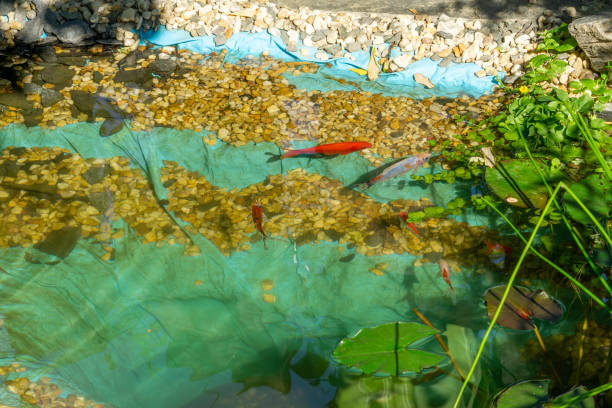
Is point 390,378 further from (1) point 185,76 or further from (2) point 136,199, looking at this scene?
(1) point 185,76

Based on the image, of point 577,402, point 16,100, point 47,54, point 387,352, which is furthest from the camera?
point 47,54

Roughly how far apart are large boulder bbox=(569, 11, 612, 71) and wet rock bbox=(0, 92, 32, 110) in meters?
3.39

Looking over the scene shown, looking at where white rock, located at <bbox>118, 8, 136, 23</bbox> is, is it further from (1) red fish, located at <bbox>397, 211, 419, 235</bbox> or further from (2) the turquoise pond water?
(1) red fish, located at <bbox>397, 211, 419, 235</bbox>

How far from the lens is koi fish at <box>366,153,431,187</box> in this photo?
8.59 ft

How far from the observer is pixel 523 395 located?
146 centimetres

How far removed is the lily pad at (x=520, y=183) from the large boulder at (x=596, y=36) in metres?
1.24

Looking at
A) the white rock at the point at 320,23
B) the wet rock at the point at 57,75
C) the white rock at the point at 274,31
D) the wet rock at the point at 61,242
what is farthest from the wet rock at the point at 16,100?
the white rock at the point at 320,23

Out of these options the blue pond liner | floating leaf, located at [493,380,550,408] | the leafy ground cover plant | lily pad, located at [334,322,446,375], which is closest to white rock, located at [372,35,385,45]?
the blue pond liner

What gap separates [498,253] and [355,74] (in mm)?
1842

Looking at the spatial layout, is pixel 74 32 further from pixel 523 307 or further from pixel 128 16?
pixel 523 307

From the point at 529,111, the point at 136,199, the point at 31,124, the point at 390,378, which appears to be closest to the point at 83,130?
the point at 31,124

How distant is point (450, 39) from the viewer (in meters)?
3.60

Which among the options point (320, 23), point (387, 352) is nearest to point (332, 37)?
point (320, 23)

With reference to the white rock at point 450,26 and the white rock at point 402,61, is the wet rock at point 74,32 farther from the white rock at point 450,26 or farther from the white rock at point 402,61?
the white rock at point 450,26
